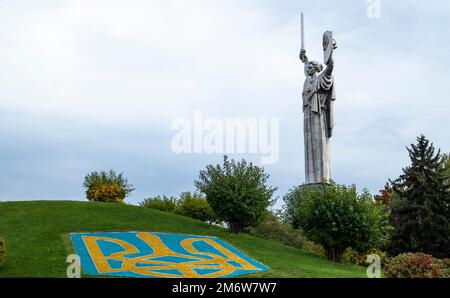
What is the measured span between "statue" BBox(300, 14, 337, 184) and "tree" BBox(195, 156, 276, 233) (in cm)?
899

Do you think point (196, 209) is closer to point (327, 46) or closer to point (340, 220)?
point (340, 220)

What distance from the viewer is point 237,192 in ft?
122

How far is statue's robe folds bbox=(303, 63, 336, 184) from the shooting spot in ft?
153

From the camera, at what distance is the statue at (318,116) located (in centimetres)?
4634

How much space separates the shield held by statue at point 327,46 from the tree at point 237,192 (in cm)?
1250

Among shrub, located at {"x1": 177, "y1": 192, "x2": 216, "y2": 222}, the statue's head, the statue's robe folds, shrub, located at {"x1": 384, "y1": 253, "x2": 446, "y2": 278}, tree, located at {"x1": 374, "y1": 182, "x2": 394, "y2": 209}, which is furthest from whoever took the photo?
tree, located at {"x1": 374, "y1": 182, "x2": 394, "y2": 209}

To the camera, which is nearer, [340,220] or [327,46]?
[340,220]

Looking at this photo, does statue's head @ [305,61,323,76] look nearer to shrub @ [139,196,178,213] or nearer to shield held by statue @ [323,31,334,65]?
shield held by statue @ [323,31,334,65]

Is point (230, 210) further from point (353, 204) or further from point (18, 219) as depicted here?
point (18, 219)

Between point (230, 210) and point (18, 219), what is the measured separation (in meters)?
13.6

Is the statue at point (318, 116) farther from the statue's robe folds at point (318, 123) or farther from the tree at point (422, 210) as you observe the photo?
the tree at point (422, 210)

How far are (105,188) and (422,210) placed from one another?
2564 cm

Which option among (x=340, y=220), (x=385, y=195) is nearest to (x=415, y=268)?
(x=340, y=220)

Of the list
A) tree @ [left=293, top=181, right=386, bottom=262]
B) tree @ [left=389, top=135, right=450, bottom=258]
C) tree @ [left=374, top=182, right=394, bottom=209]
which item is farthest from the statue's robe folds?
tree @ [left=374, top=182, right=394, bottom=209]
